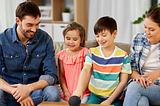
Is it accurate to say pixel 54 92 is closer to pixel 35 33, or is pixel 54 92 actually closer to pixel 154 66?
pixel 35 33

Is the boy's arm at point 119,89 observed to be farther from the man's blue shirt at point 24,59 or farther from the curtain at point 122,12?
the curtain at point 122,12

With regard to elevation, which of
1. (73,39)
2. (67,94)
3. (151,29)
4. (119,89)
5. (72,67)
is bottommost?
(67,94)

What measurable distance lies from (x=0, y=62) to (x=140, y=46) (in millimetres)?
1137

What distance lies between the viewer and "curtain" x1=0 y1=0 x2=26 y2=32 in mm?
2787

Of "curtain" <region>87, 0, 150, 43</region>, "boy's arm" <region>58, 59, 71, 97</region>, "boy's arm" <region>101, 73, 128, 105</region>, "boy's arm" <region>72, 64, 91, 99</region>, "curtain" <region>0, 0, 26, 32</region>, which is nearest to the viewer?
"boy's arm" <region>72, 64, 91, 99</region>

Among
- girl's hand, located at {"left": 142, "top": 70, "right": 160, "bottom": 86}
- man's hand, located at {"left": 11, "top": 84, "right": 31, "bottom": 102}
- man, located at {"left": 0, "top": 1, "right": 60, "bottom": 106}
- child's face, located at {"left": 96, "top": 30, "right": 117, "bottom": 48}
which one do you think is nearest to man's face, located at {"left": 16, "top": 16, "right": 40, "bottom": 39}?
man, located at {"left": 0, "top": 1, "right": 60, "bottom": 106}

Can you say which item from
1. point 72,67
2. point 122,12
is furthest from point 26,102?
point 122,12

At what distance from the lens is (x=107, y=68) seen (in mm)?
1543

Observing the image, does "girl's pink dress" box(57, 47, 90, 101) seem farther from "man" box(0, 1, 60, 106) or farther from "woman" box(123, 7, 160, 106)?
"woman" box(123, 7, 160, 106)

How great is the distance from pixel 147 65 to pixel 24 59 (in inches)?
39.6

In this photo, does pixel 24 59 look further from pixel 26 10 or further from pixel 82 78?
pixel 82 78

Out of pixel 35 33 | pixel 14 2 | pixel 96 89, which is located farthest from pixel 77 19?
pixel 96 89

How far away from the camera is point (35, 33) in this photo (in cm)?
167

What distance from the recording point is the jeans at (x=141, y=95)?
4.33 ft
